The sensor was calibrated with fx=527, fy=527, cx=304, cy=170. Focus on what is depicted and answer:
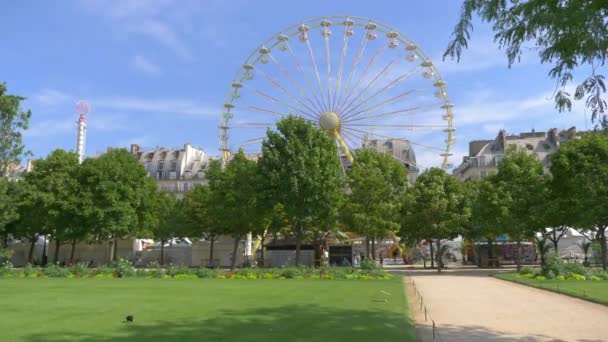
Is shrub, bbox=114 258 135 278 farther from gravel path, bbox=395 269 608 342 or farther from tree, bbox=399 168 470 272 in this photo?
tree, bbox=399 168 470 272

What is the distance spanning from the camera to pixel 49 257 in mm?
68812

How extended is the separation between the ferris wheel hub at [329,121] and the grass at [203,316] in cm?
2955

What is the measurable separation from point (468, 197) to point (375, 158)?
9.84 metres

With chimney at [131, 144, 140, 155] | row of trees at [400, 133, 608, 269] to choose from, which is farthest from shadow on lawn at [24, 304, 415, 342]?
chimney at [131, 144, 140, 155]

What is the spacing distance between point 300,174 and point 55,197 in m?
24.6

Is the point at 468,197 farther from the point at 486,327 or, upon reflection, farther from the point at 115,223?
the point at 486,327

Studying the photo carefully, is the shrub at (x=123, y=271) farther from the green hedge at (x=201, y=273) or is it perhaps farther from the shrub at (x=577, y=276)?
the shrub at (x=577, y=276)

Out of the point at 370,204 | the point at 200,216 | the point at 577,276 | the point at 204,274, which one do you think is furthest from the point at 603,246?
the point at 200,216

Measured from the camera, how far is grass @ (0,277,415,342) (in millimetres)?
10414

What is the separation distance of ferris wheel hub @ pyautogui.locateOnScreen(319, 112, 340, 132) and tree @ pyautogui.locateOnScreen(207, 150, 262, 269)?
7.37 metres

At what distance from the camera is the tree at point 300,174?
136ft

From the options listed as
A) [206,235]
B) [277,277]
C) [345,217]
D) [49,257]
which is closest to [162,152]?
[49,257]

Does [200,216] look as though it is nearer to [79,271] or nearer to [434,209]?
[79,271]

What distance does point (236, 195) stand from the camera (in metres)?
45.5
